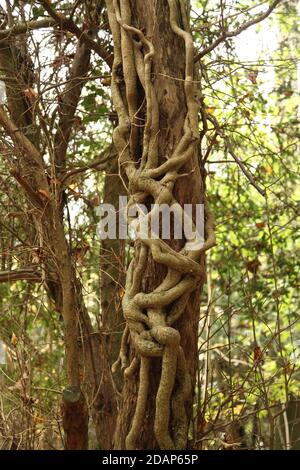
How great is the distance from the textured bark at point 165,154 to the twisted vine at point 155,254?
0.03 meters

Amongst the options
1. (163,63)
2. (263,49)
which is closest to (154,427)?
(163,63)

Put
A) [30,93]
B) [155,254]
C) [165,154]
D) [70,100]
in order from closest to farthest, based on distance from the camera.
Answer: [155,254]
[165,154]
[30,93]
[70,100]

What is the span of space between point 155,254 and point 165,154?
405 millimetres

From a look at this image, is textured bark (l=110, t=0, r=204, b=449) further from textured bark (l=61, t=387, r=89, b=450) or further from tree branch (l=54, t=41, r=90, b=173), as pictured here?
tree branch (l=54, t=41, r=90, b=173)

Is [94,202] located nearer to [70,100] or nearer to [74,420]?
[70,100]

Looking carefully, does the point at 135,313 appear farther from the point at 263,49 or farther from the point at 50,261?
the point at 263,49

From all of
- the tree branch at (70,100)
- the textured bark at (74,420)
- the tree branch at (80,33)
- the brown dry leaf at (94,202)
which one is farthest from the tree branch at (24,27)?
the textured bark at (74,420)

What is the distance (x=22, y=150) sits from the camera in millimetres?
3119

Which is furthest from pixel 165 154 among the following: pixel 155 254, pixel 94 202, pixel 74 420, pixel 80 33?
pixel 94 202

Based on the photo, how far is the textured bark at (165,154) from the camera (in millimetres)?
2512

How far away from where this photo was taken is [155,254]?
2447 millimetres

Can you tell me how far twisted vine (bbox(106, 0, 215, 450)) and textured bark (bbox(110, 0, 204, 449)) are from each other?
0.03 m

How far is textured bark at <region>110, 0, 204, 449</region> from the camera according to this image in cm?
251

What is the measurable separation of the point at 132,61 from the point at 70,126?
3.49ft
